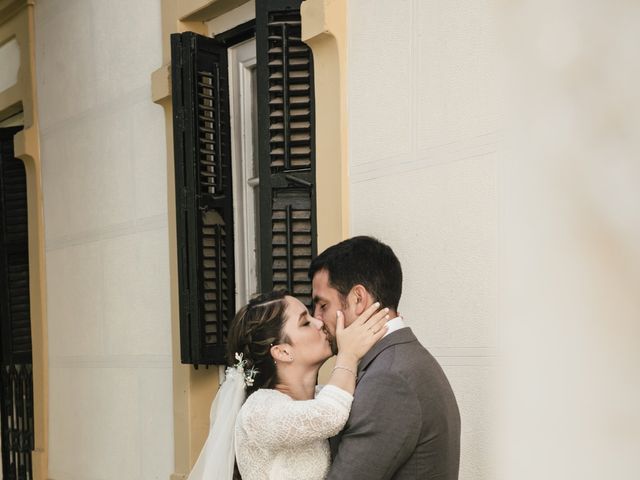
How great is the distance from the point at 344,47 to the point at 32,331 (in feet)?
13.5

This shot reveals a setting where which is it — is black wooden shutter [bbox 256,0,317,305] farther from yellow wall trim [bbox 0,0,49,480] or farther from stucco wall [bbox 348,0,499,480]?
yellow wall trim [bbox 0,0,49,480]

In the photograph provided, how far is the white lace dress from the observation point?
82.8 inches

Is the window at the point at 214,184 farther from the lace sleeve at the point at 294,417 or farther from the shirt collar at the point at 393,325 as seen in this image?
the shirt collar at the point at 393,325

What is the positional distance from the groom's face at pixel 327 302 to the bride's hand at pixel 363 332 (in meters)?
0.07

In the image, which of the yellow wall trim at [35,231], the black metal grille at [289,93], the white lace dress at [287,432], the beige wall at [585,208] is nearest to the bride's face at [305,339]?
the white lace dress at [287,432]

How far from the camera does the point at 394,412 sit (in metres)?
1.96

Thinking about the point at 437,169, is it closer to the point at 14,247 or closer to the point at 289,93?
the point at 289,93

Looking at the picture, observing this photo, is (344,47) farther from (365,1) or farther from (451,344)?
(451,344)

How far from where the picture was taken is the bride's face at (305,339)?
2430 millimetres

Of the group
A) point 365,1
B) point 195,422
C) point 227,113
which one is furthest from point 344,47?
point 195,422

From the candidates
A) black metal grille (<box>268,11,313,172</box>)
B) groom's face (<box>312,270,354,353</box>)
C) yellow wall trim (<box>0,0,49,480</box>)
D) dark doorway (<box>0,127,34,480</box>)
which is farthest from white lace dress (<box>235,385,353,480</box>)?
dark doorway (<box>0,127,34,480</box>)

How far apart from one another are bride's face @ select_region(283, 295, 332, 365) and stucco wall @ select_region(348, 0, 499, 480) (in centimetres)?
58

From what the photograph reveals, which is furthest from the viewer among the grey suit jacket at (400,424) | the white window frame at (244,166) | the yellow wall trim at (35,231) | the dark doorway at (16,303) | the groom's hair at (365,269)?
the dark doorway at (16,303)

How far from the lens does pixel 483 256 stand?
2709 millimetres
